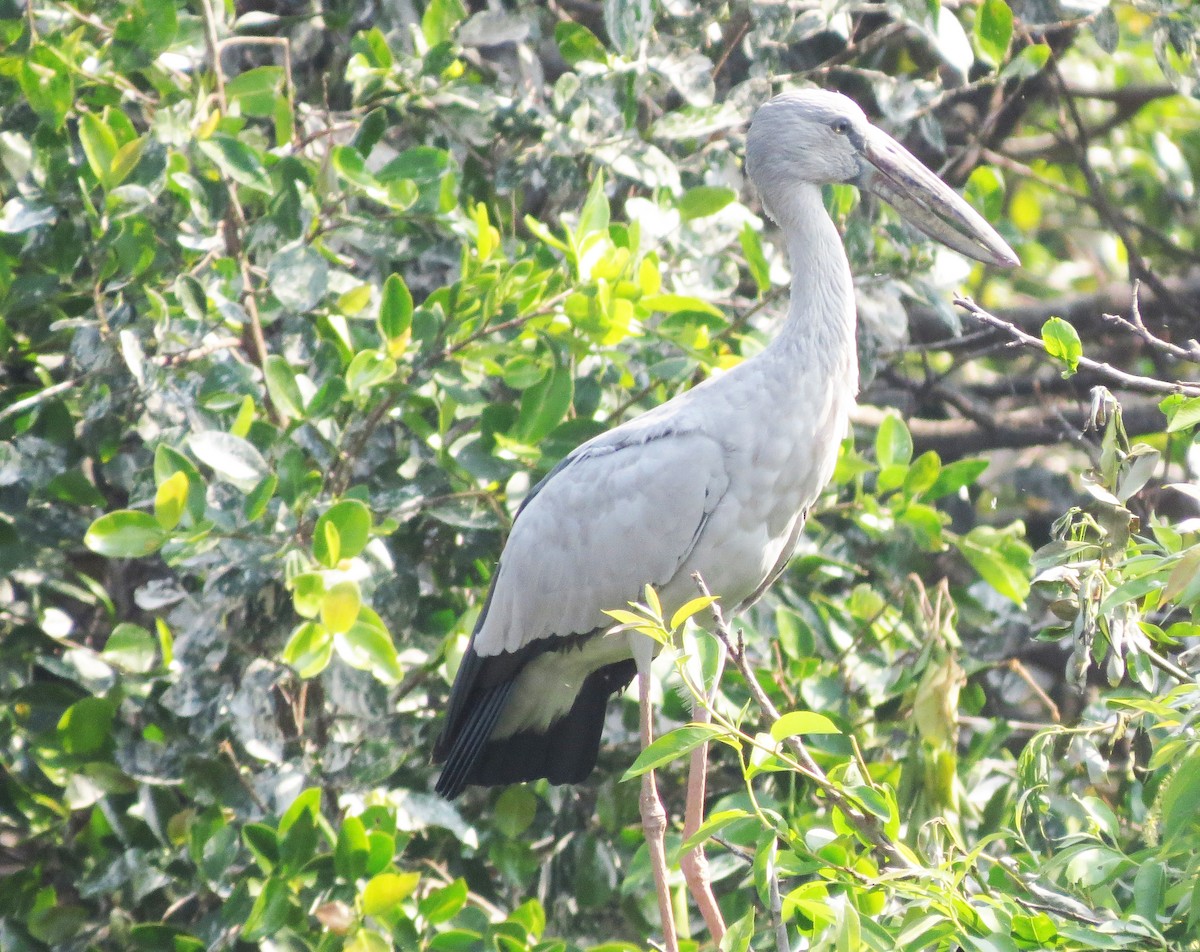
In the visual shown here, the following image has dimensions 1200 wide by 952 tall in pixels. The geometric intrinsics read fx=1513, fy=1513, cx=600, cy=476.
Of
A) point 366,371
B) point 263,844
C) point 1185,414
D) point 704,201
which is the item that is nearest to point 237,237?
point 366,371

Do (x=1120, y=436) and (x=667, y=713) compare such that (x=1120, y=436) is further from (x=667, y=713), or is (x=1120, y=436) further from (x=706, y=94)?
(x=706, y=94)

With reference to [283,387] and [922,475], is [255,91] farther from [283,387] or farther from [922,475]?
[922,475]

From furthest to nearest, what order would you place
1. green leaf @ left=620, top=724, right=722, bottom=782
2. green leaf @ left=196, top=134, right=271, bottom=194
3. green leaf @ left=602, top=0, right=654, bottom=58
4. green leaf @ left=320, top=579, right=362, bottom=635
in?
1. green leaf @ left=602, top=0, right=654, bottom=58
2. green leaf @ left=196, top=134, right=271, bottom=194
3. green leaf @ left=320, top=579, right=362, bottom=635
4. green leaf @ left=620, top=724, right=722, bottom=782

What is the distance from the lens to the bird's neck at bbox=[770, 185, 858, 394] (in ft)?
12.2

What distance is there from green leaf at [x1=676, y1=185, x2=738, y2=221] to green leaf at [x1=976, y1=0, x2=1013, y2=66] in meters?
0.78

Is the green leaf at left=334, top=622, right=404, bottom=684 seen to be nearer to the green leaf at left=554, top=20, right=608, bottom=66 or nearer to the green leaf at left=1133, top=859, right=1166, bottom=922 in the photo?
the green leaf at left=1133, top=859, right=1166, bottom=922

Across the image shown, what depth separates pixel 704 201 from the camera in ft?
12.9

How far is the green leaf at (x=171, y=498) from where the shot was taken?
323 cm

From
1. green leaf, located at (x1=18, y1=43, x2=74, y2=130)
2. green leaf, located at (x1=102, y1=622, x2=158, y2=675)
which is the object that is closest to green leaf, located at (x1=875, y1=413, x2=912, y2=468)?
green leaf, located at (x1=102, y1=622, x2=158, y2=675)

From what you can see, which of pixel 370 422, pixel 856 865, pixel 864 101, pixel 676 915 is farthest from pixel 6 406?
pixel 864 101

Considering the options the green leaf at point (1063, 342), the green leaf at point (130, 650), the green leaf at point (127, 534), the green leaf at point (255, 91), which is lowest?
the green leaf at point (130, 650)

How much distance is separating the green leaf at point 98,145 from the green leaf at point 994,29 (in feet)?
7.35

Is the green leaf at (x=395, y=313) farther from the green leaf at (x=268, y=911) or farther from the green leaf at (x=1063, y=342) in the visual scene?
the green leaf at (x=1063, y=342)

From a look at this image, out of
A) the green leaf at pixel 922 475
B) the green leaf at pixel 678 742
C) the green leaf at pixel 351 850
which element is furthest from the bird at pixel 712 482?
the green leaf at pixel 678 742
